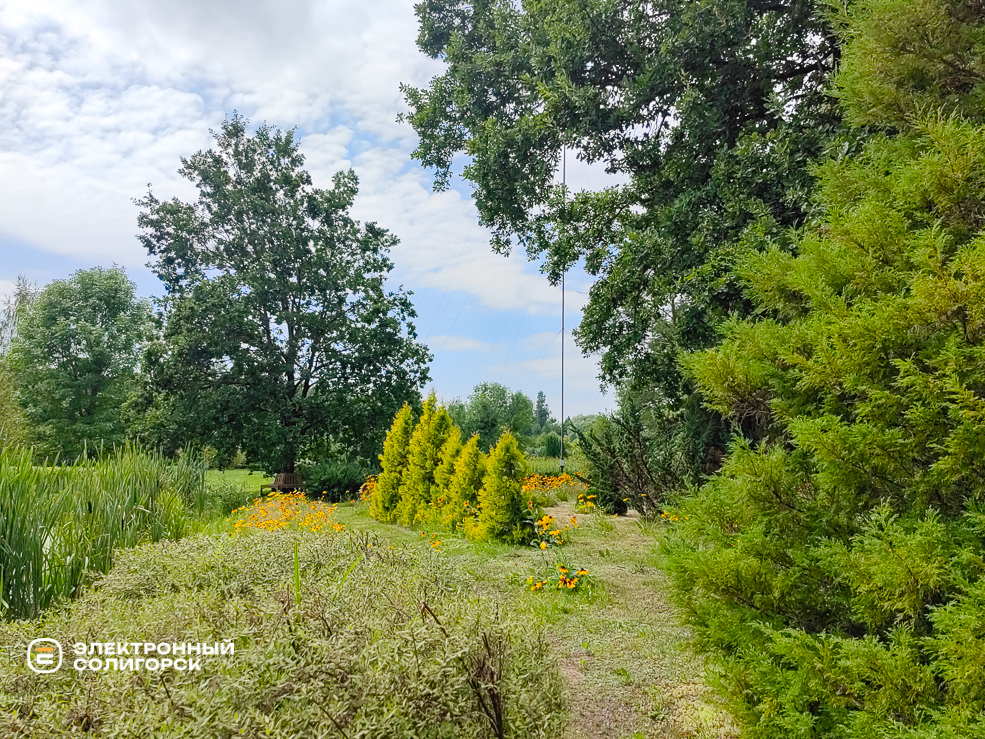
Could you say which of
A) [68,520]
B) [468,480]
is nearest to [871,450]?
[68,520]

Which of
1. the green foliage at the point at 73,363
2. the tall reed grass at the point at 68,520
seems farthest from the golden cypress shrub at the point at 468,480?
the green foliage at the point at 73,363

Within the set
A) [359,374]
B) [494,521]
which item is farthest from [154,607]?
[359,374]

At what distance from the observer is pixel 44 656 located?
2.34 meters

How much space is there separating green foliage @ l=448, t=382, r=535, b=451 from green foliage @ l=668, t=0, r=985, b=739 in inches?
932

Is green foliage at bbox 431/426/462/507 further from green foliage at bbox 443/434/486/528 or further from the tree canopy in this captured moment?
the tree canopy

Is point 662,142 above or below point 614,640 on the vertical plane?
above

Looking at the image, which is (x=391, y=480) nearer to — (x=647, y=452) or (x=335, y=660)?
(x=647, y=452)

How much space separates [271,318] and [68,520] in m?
13.5

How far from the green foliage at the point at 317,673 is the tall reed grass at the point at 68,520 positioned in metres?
1.39

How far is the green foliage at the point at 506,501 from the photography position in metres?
7.74

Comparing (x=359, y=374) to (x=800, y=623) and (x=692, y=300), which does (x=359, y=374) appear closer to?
(x=692, y=300)

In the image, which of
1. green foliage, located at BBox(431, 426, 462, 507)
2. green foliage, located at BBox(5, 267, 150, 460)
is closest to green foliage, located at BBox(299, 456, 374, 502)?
green foliage, located at BBox(431, 426, 462, 507)

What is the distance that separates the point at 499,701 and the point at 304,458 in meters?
16.7

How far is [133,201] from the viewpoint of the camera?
16422mm
